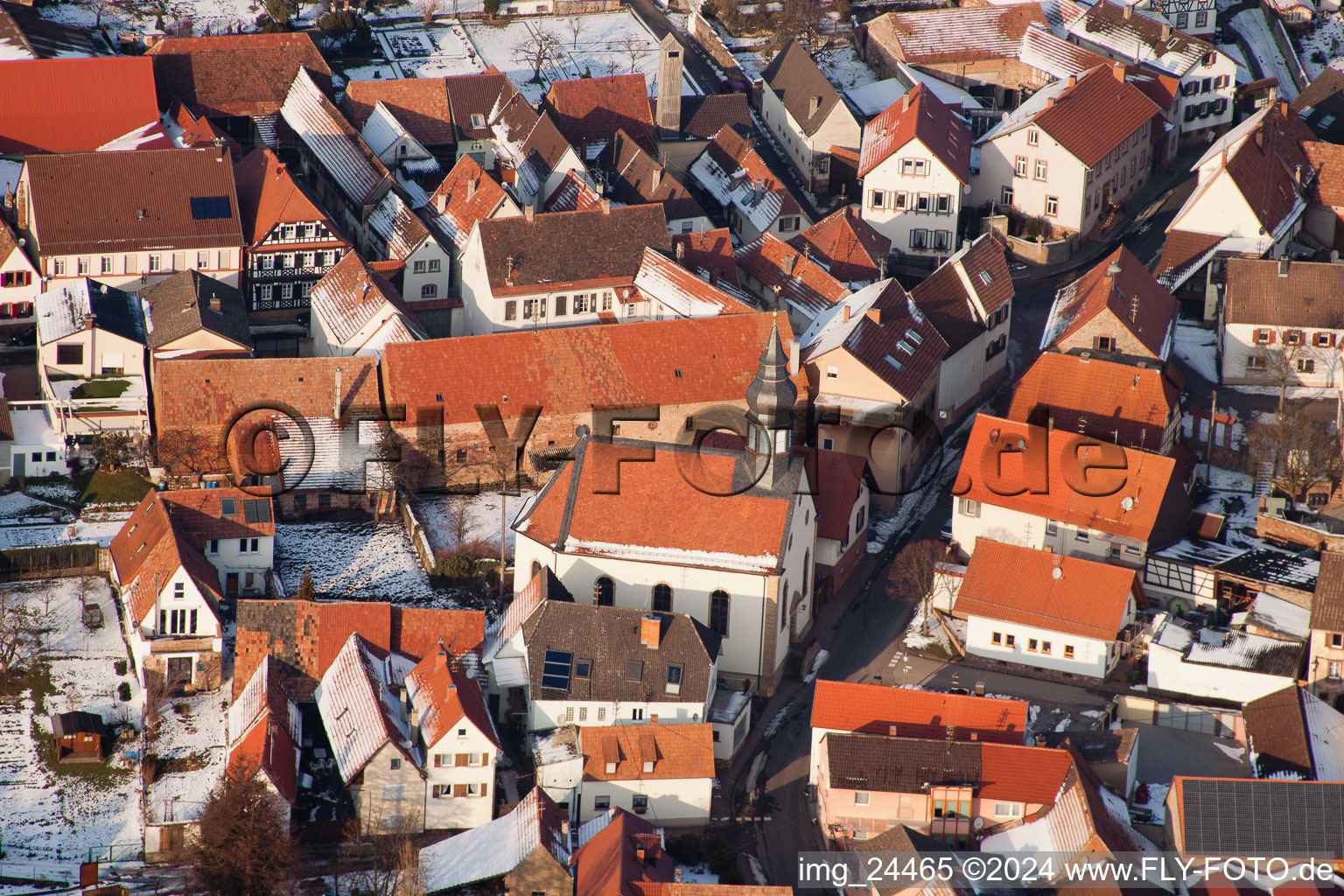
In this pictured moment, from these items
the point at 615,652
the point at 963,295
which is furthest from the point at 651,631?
the point at 963,295

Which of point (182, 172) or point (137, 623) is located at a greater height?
point (182, 172)

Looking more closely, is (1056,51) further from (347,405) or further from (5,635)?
(5,635)

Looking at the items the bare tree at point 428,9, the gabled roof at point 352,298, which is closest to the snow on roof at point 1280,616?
the gabled roof at point 352,298

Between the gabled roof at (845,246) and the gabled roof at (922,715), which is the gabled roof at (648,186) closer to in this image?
the gabled roof at (845,246)

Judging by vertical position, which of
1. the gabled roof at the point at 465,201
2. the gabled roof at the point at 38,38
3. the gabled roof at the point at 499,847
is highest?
the gabled roof at the point at 38,38

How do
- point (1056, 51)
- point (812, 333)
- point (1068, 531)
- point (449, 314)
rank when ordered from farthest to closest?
point (1056, 51)
point (449, 314)
point (812, 333)
point (1068, 531)

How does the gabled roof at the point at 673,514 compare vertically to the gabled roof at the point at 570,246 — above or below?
below

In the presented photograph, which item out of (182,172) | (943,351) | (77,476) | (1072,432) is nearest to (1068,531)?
(1072,432)

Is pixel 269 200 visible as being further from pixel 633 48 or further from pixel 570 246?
pixel 633 48
